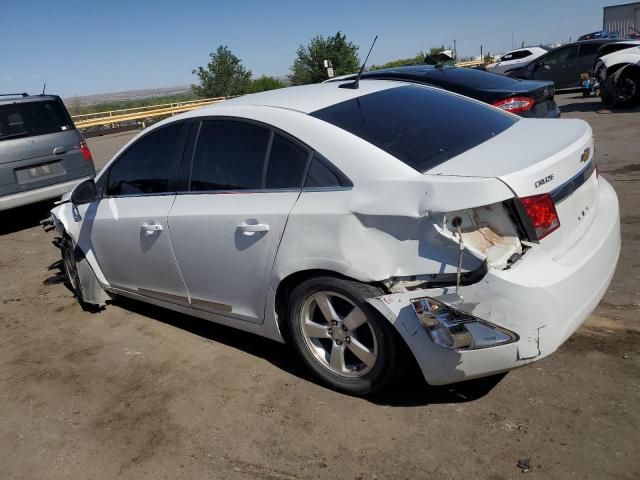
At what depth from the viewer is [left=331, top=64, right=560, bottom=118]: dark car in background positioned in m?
6.80

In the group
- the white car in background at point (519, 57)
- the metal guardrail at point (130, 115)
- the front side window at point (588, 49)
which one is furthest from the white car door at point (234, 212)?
the metal guardrail at point (130, 115)

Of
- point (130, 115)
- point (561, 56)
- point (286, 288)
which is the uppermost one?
point (561, 56)

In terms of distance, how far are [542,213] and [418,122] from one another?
103cm

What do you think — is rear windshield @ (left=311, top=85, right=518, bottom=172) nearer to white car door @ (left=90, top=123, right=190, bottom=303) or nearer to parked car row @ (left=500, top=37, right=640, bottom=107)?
white car door @ (left=90, top=123, right=190, bottom=303)

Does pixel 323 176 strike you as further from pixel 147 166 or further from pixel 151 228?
pixel 147 166

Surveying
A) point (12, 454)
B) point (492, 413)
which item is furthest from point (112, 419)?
point (492, 413)

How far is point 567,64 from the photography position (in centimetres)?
1766

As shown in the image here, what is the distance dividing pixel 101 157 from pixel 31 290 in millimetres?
12248

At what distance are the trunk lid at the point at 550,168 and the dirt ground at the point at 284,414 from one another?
800 mm

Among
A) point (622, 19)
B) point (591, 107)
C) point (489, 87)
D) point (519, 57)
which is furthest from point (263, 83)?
point (489, 87)

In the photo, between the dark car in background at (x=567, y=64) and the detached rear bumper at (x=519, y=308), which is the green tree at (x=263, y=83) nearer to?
the dark car in background at (x=567, y=64)

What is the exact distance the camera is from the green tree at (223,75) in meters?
54.7

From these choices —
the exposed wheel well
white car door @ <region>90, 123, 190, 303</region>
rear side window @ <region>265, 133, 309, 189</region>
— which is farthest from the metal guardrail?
the exposed wheel well

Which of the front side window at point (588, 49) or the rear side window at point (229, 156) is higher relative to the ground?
the rear side window at point (229, 156)
